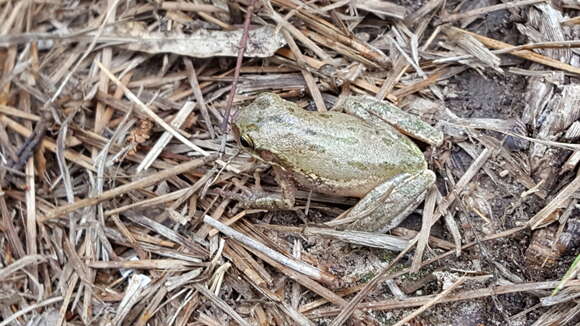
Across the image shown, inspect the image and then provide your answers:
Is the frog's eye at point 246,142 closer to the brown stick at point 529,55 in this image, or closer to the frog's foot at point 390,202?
the frog's foot at point 390,202

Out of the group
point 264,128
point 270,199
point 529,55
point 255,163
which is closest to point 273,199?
point 270,199

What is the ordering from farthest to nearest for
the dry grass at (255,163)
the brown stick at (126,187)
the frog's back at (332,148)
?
the brown stick at (126,187), the frog's back at (332,148), the dry grass at (255,163)

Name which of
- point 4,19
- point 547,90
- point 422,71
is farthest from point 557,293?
point 4,19

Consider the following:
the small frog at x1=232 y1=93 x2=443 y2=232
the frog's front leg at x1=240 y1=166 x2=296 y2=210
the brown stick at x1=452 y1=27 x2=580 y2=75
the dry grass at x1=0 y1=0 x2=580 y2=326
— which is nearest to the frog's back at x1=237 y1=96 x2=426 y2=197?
the small frog at x1=232 y1=93 x2=443 y2=232

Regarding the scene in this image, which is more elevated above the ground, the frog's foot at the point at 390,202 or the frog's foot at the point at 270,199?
the frog's foot at the point at 390,202

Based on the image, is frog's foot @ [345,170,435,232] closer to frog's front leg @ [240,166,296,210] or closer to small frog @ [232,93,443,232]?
small frog @ [232,93,443,232]

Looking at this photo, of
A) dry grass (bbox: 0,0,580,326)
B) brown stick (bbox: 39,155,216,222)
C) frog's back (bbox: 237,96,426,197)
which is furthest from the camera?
brown stick (bbox: 39,155,216,222)

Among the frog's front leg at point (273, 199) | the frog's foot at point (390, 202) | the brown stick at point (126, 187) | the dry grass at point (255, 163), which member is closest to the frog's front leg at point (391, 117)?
the dry grass at point (255, 163)

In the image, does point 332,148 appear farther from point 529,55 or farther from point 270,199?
point 529,55

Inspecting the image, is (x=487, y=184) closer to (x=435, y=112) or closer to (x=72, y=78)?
(x=435, y=112)
